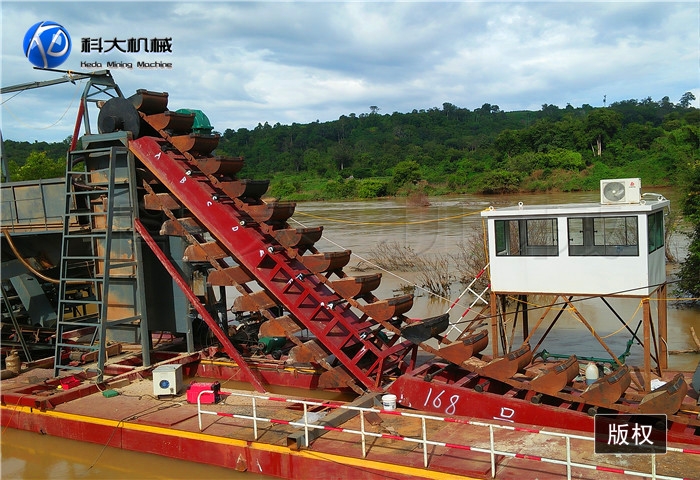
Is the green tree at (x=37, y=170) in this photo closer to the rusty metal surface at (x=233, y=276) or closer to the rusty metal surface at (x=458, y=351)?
the rusty metal surface at (x=233, y=276)

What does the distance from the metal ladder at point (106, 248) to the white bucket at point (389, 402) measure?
528 centimetres

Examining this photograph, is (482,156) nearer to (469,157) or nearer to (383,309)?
(469,157)

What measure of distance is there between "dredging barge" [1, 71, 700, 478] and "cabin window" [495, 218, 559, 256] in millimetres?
37

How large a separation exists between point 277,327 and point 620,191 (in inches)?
253

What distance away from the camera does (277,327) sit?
1054 centimetres

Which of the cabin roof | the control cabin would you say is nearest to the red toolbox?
the control cabin

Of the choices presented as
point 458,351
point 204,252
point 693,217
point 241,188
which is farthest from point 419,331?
point 693,217

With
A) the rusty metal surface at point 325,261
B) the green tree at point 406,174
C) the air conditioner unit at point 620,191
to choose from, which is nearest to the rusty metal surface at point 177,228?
the rusty metal surface at point 325,261

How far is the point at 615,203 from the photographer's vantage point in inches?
430

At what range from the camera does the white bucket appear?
352 inches

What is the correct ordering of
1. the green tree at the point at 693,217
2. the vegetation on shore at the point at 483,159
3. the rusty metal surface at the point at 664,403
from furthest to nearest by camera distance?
the vegetation on shore at the point at 483,159 → the green tree at the point at 693,217 → the rusty metal surface at the point at 664,403

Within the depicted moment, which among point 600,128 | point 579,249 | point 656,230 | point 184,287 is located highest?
point 600,128

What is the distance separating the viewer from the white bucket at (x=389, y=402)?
29.3ft

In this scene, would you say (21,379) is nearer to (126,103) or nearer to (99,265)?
(99,265)
